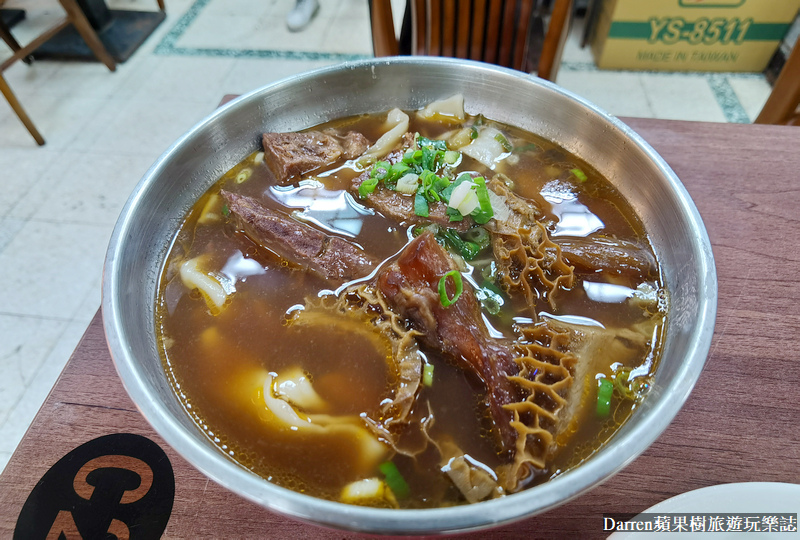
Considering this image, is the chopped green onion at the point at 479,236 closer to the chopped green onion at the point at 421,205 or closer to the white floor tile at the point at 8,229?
the chopped green onion at the point at 421,205

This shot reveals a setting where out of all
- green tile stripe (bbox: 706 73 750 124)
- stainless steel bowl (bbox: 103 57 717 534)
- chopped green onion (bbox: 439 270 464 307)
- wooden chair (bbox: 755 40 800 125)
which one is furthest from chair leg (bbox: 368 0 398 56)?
green tile stripe (bbox: 706 73 750 124)

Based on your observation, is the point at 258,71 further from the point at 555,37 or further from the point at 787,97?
the point at 787,97

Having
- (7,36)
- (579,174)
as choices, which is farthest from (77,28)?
(579,174)

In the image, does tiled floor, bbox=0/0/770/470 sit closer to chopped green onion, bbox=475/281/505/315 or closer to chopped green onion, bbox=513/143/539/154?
chopped green onion, bbox=475/281/505/315

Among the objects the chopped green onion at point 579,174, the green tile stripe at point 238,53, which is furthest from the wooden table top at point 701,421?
the green tile stripe at point 238,53

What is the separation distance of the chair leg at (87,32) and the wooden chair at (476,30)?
4.01m

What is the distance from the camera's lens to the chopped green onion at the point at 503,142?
221 centimetres

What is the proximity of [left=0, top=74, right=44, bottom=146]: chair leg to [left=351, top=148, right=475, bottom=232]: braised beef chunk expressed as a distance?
13.9 ft

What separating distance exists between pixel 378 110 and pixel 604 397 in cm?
160

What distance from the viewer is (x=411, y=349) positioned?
161 centimetres

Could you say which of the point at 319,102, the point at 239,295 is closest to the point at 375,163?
the point at 319,102

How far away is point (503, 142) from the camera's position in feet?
7.30

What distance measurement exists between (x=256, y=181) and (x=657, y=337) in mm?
1632

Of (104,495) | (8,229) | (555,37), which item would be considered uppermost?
(555,37)
